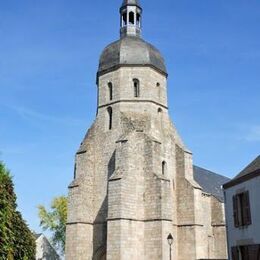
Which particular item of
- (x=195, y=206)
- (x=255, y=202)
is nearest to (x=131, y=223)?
(x=195, y=206)

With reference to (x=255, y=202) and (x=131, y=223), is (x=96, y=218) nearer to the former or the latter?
(x=131, y=223)

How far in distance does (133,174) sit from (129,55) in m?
8.31

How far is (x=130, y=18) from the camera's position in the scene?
2948 centimetres

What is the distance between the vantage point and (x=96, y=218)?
24.9 metres

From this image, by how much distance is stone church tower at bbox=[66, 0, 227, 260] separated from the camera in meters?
22.6

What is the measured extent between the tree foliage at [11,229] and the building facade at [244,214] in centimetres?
795

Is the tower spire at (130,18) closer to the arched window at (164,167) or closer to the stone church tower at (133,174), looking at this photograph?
the stone church tower at (133,174)

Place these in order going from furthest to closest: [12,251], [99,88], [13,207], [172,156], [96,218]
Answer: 1. [99,88]
2. [172,156]
3. [96,218]
4. [13,207]
5. [12,251]

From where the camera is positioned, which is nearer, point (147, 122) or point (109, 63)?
point (147, 122)

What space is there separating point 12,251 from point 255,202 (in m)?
8.79

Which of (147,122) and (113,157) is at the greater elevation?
(147,122)

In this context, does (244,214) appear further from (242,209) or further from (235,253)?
(235,253)

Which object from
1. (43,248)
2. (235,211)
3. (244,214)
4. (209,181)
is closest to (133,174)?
(235,211)

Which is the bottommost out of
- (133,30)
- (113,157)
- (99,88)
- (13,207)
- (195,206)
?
(13,207)
